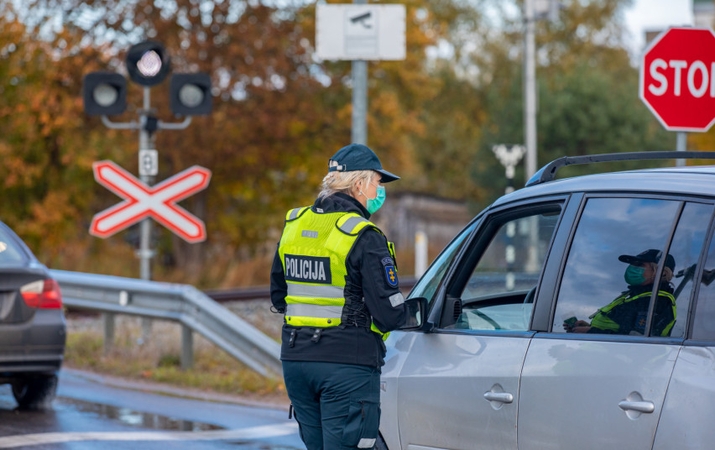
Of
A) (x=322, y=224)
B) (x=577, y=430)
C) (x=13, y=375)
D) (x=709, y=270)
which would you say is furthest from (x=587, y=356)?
(x=13, y=375)

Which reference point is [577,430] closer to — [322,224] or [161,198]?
[322,224]

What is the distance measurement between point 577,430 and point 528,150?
22.5m

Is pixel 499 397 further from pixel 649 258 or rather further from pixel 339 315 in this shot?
pixel 649 258

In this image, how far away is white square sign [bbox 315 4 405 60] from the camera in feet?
38.5

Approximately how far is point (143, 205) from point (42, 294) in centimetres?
341

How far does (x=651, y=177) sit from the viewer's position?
411cm

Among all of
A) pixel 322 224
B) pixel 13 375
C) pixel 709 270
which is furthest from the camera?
pixel 13 375

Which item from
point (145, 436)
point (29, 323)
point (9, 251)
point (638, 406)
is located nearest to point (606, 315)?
point (638, 406)

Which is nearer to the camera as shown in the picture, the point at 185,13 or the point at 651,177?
the point at 651,177

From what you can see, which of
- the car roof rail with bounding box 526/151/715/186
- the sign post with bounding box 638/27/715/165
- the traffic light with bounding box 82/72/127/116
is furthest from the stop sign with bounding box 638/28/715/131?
the traffic light with bounding box 82/72/127/116

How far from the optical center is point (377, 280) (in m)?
4.45

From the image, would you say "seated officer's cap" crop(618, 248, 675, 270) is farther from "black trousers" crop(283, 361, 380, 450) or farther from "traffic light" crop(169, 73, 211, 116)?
"traffic light" crop(169, 73, 211, 116)

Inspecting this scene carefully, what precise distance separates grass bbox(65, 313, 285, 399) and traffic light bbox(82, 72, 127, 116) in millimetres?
2296

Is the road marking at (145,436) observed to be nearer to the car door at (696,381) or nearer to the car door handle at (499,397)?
the car door handle at (499,397)
